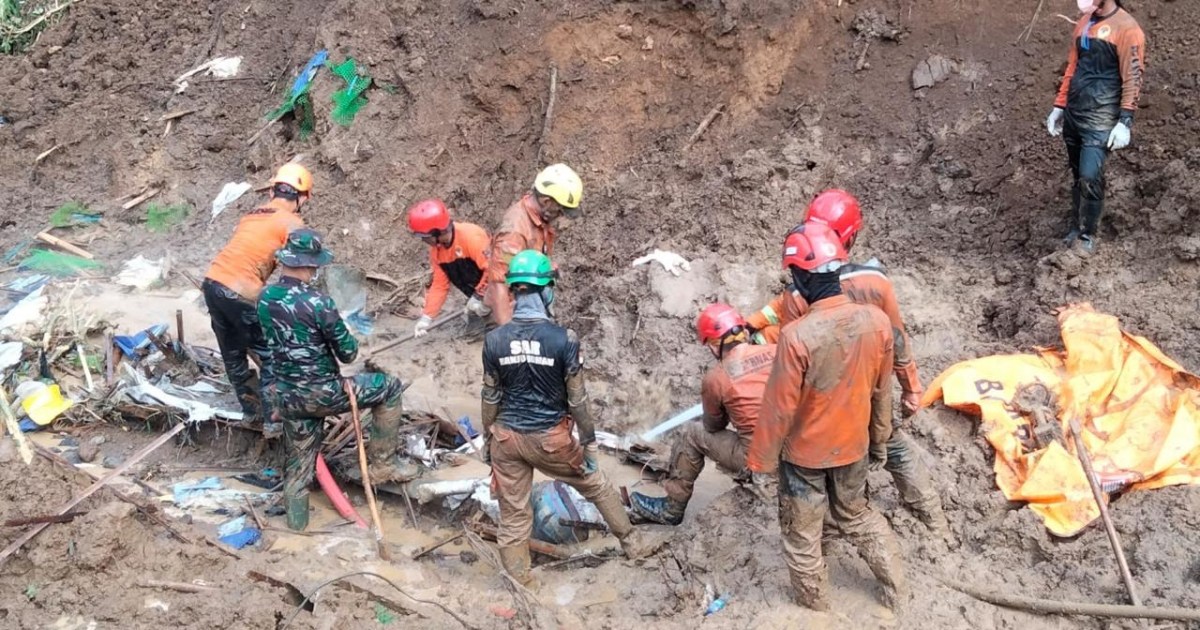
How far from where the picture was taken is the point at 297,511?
586 cm

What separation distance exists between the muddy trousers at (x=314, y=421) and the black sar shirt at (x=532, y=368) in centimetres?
132

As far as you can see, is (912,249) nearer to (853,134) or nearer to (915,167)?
(915,167)

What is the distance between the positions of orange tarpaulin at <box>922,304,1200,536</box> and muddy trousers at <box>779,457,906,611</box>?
108 cm

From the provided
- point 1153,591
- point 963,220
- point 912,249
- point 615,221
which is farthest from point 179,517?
point 963,220

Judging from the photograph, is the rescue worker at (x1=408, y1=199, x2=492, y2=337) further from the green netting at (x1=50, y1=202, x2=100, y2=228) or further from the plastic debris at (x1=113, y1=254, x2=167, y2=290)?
the green netting at (x1=50, y1=202, x2=100, y2=228)

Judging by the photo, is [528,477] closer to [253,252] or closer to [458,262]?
[458,262]

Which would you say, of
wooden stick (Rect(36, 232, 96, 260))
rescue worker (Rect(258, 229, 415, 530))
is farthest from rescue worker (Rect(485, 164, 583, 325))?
wooden stick (Rect(36, 232, 96, 260))

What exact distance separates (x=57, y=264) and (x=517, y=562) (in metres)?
8.38

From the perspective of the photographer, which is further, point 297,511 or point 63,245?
point 63,245

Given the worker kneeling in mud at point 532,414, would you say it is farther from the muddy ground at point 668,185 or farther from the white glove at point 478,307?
the white glove at point 478,307

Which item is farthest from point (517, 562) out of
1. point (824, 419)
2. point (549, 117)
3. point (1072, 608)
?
point (549, 117)

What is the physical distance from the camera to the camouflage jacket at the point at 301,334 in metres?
5.43

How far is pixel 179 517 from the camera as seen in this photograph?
582cm

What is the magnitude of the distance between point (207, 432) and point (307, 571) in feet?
7.63
